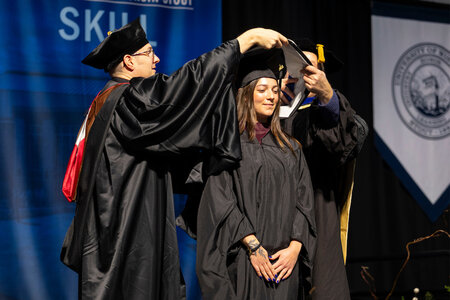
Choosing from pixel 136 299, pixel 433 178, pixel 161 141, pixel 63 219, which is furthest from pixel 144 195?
pixel 433 178

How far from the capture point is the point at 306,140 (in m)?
2.52

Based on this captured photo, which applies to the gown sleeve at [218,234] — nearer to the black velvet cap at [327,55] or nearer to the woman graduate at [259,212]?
the woman graduate at [259,212]

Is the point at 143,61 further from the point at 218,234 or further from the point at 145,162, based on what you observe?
the point at 218,234

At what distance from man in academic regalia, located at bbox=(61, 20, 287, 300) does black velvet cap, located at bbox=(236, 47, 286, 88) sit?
4.4 inches

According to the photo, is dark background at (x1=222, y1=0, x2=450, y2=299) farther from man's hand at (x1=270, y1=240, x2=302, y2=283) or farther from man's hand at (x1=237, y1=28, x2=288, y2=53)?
man's hand at (x1=270, y1=240, x2=302, y2=283)

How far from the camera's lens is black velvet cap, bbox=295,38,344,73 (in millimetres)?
2701

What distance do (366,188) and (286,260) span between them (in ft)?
8.99

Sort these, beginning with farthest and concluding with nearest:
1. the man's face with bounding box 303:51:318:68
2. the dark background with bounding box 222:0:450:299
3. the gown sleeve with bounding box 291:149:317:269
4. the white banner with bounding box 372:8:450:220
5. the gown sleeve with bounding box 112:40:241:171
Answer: the white banner with bounding box 372:8:450:220 < the dark background with bounding box 222:0:450:299 < the man's face with bounding box 303:51:318:68 < the gown sleeve with bounding box 291:149:317:269 < the gown sleeve with bounding box 112:40:241:171

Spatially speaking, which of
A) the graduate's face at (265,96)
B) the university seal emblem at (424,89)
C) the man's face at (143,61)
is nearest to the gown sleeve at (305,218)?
the graduate's face at (265,96)

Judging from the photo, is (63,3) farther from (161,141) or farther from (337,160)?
(337,160)

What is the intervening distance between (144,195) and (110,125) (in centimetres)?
32

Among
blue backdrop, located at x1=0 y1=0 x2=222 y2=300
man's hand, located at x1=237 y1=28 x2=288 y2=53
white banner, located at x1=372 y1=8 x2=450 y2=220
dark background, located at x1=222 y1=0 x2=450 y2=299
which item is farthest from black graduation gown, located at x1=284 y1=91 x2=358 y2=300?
white banner, located at x1=372 y1=8 x2=450 y2=220

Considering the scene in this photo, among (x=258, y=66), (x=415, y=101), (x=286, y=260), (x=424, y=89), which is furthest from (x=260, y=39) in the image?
(x=424, y=89)

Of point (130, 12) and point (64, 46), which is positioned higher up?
point (130, 12)
